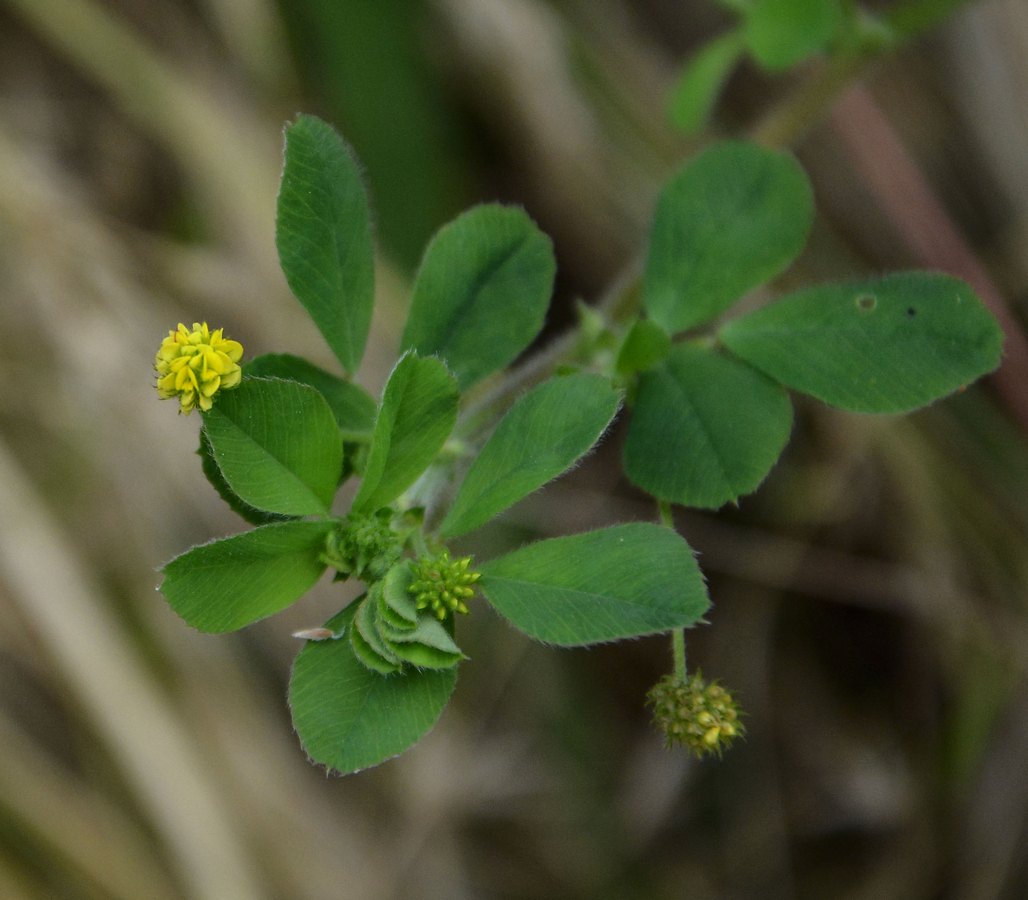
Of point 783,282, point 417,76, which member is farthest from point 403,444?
point 417,76

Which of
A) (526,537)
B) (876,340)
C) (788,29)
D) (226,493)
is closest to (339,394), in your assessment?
(226,493)

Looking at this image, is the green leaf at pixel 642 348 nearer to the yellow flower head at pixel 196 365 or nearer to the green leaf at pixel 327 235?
the green leaf at pixel 327 235

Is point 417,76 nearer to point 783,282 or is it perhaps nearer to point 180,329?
point 783,282

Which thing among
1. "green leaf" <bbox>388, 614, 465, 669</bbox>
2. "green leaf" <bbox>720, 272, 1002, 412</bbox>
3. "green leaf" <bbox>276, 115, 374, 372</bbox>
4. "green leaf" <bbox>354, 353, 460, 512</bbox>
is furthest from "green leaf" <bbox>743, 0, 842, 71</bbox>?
"green leaf" <bbox>388, 614, 465, 669</bbox>

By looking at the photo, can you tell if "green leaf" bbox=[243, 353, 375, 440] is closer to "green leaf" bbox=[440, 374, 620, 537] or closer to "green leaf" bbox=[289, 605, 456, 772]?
"green leaf" bbox=[440, 374, 620, 537]

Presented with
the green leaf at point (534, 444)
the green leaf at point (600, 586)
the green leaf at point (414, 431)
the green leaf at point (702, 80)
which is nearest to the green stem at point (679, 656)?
the green leaf at point (600, 586)

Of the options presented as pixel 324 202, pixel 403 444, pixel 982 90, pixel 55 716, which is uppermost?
pixel 324 202
